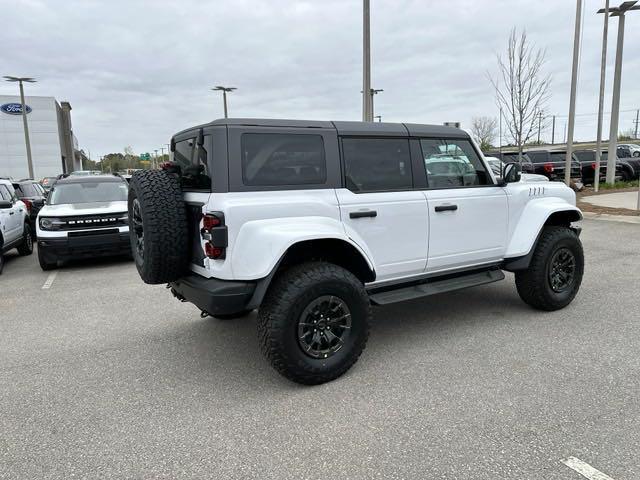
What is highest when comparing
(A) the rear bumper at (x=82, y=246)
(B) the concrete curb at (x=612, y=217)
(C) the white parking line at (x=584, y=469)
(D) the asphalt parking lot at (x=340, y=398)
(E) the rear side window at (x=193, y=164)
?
(E) the rear side window at (x=193, y=164)

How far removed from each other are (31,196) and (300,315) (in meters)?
12.2

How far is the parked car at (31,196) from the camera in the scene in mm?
11750

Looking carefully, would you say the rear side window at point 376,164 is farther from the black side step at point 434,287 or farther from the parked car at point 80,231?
the parked car at point 80,231

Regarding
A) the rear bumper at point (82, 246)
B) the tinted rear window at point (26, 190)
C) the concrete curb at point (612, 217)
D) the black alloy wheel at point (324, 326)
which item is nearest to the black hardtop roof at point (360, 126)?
the black alloy wheel at point (324, 326)

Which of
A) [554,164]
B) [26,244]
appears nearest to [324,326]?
[26,244]

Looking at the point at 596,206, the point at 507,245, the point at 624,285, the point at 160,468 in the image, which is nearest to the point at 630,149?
the point at 596,206

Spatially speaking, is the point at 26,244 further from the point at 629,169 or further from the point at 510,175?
the point at 629,169

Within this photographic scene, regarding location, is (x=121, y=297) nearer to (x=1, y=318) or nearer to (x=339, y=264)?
(x=1, y=318)

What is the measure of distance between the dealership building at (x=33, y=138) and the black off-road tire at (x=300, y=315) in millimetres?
59944

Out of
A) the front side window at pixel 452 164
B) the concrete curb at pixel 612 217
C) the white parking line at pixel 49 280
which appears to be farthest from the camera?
the concrete curb at pixel 612 217

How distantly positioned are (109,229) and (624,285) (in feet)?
25.4

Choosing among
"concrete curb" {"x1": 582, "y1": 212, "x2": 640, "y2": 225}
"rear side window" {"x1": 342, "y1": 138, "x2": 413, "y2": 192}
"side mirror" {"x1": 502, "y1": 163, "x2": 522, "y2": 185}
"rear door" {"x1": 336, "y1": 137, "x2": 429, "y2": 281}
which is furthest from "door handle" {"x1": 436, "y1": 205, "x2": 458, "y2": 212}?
"concrete curb" {"x1": 582, "y1": 212, "x2": 640, "y2": 225}

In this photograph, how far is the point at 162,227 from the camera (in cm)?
352

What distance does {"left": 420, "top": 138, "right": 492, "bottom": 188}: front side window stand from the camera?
173 inches
